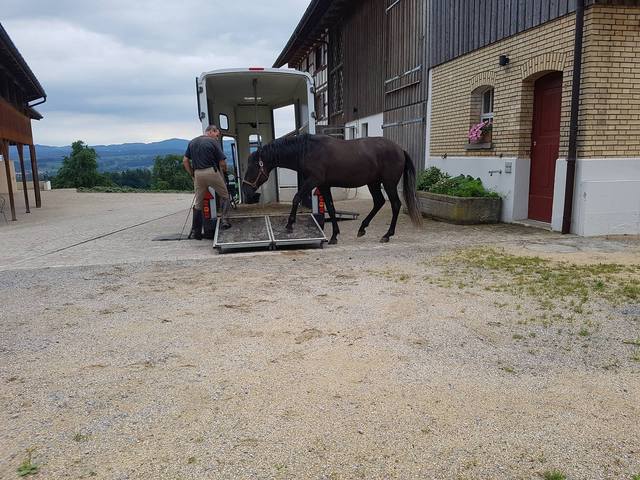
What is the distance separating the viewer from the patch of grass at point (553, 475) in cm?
203

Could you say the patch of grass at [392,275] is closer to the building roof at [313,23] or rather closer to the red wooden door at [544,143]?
the red wooden door at [544,143]

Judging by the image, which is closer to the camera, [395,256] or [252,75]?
[395,256]

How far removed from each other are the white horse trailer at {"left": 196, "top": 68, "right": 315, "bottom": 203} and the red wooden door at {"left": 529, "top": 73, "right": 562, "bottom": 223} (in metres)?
4.17

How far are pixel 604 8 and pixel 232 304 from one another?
7.02 m

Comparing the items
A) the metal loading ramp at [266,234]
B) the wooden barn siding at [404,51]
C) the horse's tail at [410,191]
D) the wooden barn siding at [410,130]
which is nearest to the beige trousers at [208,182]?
the metal loading ramp at [266,234]

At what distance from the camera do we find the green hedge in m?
9.59

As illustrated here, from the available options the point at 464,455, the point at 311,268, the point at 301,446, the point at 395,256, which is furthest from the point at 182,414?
the point at 395,256

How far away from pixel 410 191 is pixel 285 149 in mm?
2176

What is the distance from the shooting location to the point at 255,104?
10742 millimetres

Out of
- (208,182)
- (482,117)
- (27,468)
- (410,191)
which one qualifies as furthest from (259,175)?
(27,468)

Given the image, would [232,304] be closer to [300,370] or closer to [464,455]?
[300,370]

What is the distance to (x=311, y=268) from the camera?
6043 millimetres

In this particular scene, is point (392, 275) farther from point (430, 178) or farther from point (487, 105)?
point (487, 105)

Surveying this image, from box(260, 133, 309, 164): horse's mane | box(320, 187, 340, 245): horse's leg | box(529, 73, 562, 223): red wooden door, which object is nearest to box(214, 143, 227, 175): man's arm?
box(260, 133, 309, 164): horse's mane
